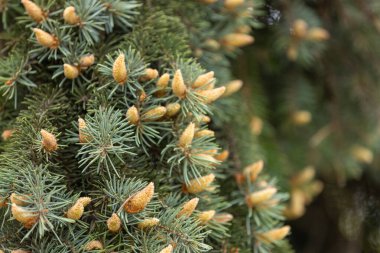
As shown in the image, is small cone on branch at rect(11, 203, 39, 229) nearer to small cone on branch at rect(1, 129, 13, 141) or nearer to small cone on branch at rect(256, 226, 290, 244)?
small cone on branch at rect(1, 129, 13, 141)

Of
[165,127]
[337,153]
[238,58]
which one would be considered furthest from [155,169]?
[337,153]

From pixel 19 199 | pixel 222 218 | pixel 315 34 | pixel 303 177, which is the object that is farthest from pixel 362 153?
pixel 19 199

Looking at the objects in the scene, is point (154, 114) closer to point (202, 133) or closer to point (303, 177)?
point (202, 133)

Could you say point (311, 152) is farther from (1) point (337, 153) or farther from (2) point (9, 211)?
(2) point (9, 211)

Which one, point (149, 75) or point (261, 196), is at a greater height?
point (149, 75)

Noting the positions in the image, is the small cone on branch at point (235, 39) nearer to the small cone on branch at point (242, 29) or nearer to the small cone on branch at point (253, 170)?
the small cone on branch at point (242, 29)

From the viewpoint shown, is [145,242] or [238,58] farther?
[238,58]
